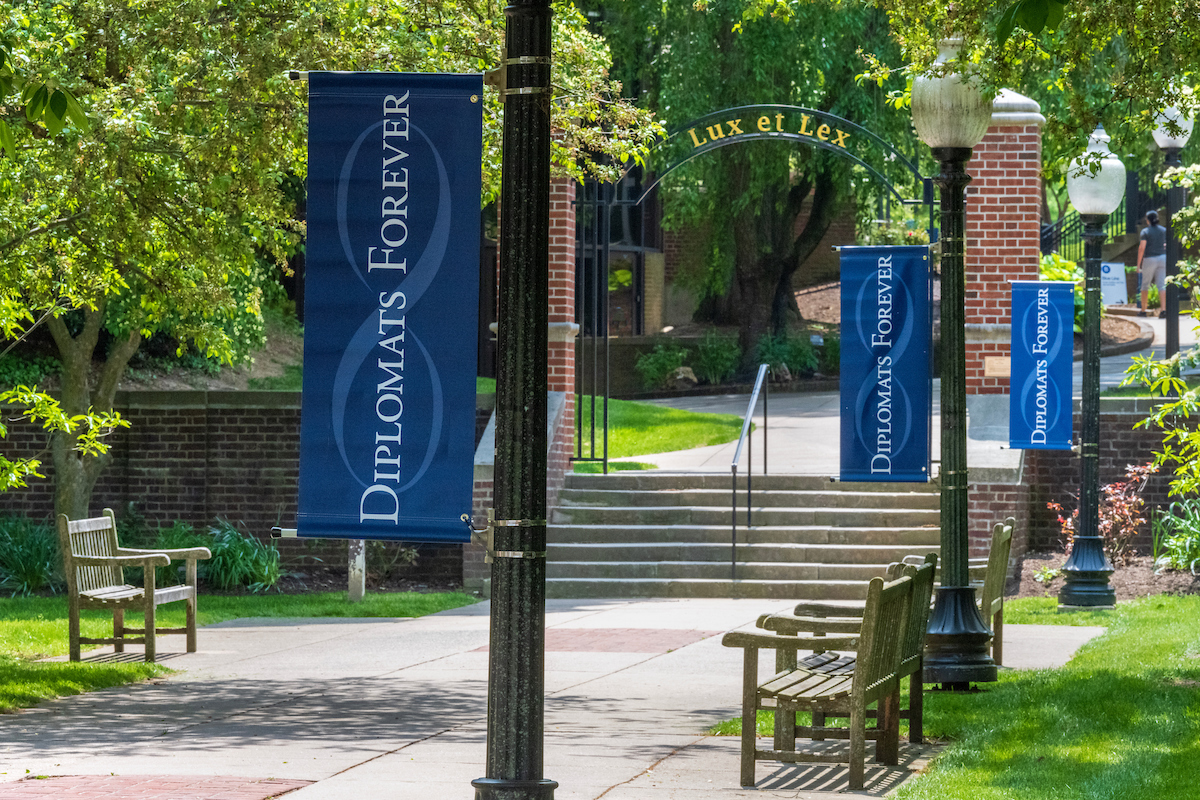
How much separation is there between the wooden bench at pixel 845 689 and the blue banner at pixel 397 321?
1978mm

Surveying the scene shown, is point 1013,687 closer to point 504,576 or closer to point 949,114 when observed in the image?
point 949,114

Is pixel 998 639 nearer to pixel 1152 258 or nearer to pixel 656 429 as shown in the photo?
pixel 656 429

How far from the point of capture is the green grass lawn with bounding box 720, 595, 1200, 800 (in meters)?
5.92

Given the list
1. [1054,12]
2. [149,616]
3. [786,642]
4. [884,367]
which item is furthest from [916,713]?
[149,616]

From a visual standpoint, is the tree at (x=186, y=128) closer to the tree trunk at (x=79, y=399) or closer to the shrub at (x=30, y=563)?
the tree trunk at (x=79, y=399)

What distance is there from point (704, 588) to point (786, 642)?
7.85 meters

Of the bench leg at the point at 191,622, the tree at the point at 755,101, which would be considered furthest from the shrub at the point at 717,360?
the bench leg at the point at 191,622

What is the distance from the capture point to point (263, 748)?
7.07 metres

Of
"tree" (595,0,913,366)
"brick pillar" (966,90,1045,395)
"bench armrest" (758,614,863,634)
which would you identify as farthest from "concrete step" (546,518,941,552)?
"tree" (595,0,913,366)

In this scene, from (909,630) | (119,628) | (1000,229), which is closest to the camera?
(909,630)

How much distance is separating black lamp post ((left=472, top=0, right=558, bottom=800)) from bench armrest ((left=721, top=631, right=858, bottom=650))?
1.99 meters

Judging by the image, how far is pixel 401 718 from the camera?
8016mm

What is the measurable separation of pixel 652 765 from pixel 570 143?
4.58m

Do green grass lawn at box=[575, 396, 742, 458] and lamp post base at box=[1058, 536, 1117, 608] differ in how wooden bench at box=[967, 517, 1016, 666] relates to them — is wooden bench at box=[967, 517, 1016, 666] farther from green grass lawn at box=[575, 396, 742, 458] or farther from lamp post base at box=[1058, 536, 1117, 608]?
green grass lawn at box=[575, 396, 742, 458]
